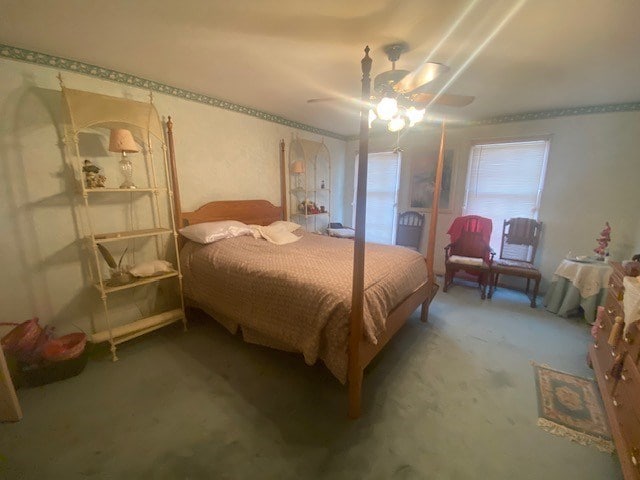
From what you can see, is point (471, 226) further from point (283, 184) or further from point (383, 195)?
point (283, 184)

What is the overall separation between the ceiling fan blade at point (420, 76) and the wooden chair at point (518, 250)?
2637mm

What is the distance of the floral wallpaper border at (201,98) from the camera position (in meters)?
1.98

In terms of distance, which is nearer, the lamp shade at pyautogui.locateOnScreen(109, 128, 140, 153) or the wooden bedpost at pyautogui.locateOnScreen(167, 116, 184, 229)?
the lamp shade at pyautogui.locateOnScreen(109, 128, 140, 153)

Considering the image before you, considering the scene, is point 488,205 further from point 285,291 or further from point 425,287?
point 285,291

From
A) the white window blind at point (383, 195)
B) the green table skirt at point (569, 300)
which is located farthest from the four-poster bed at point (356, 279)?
the white window blind at point (383, 195)

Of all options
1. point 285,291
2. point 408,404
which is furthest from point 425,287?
point 285,291

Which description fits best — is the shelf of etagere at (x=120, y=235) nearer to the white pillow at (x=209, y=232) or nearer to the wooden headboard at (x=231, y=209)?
the white pillow at (x=209, y=232)

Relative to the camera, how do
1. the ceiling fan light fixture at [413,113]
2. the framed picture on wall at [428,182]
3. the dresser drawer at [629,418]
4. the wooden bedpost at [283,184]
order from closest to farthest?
the dresser drawer at [629,418], the ceiling fan light fixture at [413,113], the wooden bedpost at [283,184], the framed picture on wall at [428,182]

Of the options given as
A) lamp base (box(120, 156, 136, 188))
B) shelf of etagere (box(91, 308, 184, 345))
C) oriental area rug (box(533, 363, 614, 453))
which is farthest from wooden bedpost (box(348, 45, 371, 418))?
lamp base (box(120, 156, 136, 188))

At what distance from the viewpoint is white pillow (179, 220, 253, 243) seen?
2701mm

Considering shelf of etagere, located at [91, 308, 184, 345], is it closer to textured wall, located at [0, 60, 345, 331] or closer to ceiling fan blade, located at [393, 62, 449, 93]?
textured wall, located at [0, 60, 345, 331]

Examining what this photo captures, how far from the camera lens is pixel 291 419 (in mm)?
1680

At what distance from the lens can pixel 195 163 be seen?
9.77ft

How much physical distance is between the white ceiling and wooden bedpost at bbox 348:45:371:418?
0.49 meters
